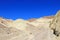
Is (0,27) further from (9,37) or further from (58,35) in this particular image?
(58,35)

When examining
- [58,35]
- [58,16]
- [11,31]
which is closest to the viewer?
[58,35]

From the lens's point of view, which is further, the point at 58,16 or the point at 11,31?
the point at 11,31

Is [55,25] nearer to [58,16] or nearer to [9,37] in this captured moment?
[58,16]

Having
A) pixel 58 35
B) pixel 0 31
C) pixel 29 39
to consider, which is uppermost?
pixel 0 31

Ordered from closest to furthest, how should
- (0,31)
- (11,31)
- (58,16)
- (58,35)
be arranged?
(58,35) < (58,16) < (0,31) < (11,31)

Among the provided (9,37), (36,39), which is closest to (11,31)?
(9,37)

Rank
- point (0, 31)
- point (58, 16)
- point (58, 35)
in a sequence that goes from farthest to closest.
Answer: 1. point (0, 31)
2. point (58, 16)
3. point (58, 35)

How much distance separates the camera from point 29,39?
23.3 m

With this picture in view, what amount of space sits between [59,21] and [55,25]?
0.82 m

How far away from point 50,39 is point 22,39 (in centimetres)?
393

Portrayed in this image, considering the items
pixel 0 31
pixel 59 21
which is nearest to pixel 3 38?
pixel 0 31

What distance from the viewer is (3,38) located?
22.8m

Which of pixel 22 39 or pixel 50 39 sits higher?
pixel 22 39

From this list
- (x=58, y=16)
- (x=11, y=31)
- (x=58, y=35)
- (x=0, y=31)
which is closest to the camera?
(x=58, y=35)
